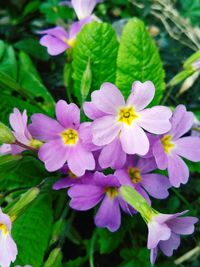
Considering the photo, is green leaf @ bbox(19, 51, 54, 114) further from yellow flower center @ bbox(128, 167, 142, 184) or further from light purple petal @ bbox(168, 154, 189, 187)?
light purple petal @ bbox(168, 154, 189, 187)

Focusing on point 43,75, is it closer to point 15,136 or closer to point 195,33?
point 195,33

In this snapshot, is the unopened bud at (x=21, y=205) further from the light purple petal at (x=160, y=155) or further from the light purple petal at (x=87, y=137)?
the light purple petal at (x=160, y=155)

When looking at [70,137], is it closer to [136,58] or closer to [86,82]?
[86,82]

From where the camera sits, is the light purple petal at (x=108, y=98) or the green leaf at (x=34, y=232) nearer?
the light purple petal at (x=108, y=98)

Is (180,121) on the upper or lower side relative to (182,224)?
upper

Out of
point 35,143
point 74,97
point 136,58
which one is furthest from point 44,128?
point 74,97

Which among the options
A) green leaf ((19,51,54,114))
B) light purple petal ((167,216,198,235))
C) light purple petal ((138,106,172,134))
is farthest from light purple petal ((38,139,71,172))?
green leaf ((19,51,54,114))

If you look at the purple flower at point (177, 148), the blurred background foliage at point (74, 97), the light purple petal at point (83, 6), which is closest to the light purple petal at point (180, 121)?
the purple flower at point (177, 148)
